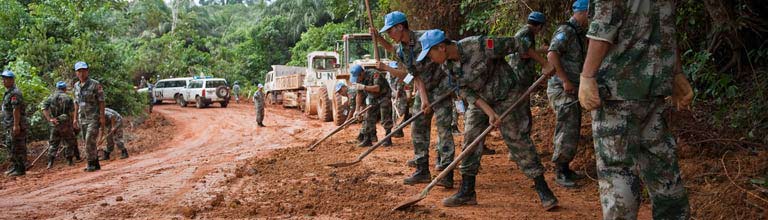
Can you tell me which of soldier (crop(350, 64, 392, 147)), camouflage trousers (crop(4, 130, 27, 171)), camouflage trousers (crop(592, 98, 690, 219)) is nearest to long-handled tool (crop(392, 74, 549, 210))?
camouflage trousers (crop(592, 98, 690, 219))

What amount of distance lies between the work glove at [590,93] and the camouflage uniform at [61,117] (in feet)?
29.6

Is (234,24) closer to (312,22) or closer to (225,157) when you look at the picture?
(312,22)

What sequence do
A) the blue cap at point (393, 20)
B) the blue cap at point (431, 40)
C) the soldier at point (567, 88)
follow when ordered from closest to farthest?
the blue cap at point (431, 40) < the soldier at point (567, 88) < the blue cap at point (393, 20)

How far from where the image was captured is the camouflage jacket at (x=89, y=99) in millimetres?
8656

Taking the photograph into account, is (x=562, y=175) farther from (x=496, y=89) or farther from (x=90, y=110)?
(x=90, y=110)

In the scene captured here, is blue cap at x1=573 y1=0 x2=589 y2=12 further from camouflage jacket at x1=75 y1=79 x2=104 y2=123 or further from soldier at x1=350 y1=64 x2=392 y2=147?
camouflage jacket at x1=75 y1=79 x2=104 y2=123

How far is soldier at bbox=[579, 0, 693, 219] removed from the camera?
2947 millimetres

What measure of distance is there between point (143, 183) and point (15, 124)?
334 centimetres

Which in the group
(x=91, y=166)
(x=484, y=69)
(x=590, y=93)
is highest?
(x=484, y=69)

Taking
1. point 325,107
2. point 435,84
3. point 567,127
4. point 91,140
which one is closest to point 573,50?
point 567,127

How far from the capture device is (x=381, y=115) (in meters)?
9.58

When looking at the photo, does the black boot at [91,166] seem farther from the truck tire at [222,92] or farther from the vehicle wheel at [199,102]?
the vehicle wheel at [199,102]

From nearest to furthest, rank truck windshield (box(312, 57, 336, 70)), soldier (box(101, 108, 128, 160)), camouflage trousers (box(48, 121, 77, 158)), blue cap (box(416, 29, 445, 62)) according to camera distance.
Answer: blue cap (box(416, 29, 445, 62)) → camouflage trousers (box(48, 121, 77, 158)) → soldier (box(101, 108, 128, 160)) → truck windshield (box(312, 57, 336, 70))

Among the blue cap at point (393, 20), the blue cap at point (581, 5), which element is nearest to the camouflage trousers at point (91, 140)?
the blue cap at point (393, 20)
